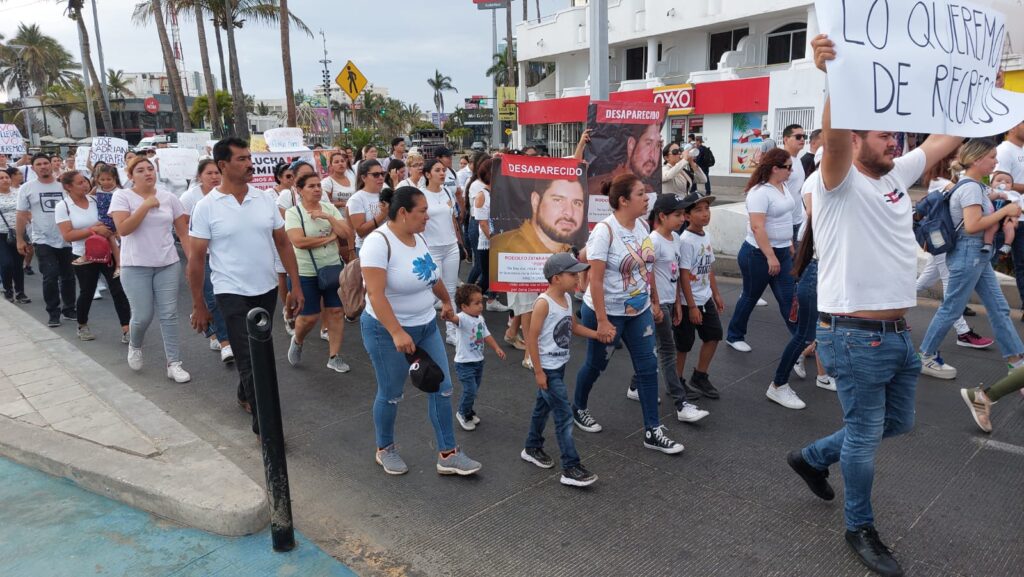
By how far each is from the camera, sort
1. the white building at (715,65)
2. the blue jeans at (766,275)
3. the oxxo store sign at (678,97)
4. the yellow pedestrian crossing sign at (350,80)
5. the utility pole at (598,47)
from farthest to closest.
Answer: the oxxo store sign at (678,97) < the white building at (715,65) < the yellow pedestrian crossing sign at (350,80) < the utility pole at (598,47) < the blue jeans at (766,275)

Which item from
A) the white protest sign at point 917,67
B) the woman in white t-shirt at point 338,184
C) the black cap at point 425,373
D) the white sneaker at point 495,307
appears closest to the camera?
the white protest sign at point 917,67

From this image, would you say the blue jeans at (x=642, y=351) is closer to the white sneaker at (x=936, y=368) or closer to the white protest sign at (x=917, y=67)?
the white protest sign at (x=917, y=67)

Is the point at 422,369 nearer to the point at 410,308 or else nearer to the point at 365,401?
the point at 410,308

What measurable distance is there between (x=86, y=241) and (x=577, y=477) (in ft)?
19.1

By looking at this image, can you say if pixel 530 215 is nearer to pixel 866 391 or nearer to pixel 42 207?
pixel 866 391

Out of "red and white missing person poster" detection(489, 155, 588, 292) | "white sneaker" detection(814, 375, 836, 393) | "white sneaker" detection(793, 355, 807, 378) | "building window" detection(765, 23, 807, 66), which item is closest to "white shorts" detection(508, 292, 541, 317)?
"red and white missing person poster" detection(489, 155, 588, 292)

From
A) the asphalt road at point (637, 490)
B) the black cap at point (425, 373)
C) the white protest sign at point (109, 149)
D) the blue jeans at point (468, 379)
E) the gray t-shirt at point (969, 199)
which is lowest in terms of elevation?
the asphalt road at point (637, 490)

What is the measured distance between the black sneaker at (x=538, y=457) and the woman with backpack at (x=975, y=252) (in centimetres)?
324

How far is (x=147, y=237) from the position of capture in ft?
18.7

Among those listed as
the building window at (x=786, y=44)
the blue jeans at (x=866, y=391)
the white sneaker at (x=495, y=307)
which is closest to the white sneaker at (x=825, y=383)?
the blue jeans at (x=866, y=391)

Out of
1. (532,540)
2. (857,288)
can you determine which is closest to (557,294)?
(532,540)

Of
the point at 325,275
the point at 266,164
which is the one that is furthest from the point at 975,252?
the point at 266,164

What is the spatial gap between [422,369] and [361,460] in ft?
3.23

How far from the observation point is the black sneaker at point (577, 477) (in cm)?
387
